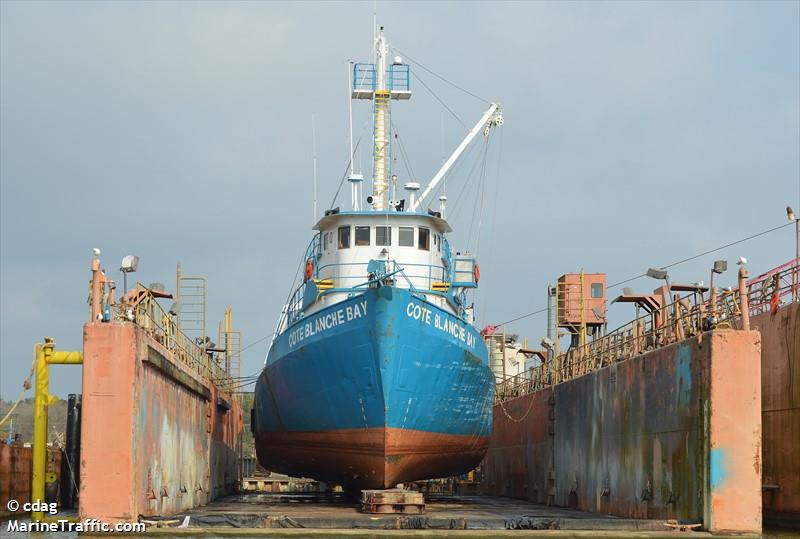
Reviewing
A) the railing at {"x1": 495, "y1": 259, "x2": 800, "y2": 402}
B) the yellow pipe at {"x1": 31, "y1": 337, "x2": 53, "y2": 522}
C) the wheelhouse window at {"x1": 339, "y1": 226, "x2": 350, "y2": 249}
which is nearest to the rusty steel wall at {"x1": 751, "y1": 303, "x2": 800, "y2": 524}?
the railing at {"x1": 495, "y1": 259, "x2": 800, "y2": 402}

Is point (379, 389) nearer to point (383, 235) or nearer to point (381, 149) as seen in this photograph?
point (383, 235)

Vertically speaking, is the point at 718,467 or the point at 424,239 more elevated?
the point at 424,239

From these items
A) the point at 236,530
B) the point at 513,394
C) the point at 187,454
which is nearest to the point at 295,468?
the point at 187,454

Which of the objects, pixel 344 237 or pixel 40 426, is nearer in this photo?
pixel 40 426

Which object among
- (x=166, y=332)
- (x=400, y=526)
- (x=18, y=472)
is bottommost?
(x=400, y=526)

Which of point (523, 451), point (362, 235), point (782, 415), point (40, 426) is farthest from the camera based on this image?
point (523, 451)

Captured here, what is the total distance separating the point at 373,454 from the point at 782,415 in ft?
29.2

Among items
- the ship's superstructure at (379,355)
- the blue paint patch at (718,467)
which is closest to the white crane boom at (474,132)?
the ship's superstructure at (379,355)

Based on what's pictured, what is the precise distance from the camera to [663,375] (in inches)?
880

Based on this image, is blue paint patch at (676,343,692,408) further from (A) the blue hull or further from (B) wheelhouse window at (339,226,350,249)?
(B) wheelhouse window at (339,226,350,249)

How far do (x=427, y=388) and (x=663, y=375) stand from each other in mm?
6028

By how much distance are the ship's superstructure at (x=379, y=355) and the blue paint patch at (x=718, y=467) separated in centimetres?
796

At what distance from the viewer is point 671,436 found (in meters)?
21.6

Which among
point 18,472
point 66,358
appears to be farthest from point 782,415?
point 18,472
